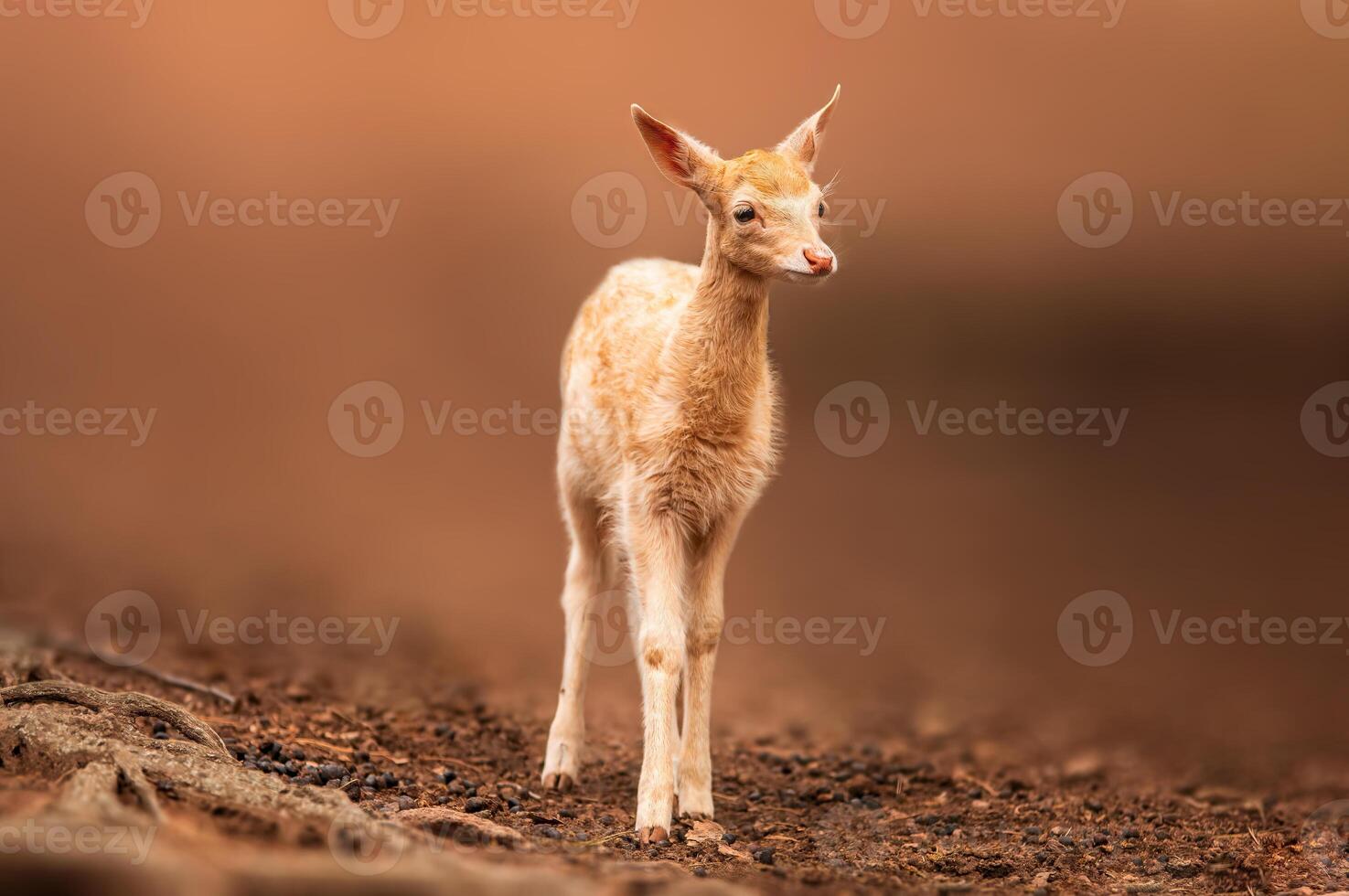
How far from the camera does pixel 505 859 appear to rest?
6.13 metres

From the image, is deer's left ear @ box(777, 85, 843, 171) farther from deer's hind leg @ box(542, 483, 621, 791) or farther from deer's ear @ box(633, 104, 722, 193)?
deer's hind leg @ box(542, 483, 621, 791)

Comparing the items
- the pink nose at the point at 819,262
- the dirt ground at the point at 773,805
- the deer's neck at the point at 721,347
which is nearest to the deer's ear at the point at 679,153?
the deer's neck at the point at 721,347

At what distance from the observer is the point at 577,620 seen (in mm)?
9719

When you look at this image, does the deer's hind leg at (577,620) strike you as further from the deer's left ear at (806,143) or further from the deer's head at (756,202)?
the deer's left ear at (806,143)

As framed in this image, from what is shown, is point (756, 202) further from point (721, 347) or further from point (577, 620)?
point (577, 620)

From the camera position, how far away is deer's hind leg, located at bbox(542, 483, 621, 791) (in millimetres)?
9414

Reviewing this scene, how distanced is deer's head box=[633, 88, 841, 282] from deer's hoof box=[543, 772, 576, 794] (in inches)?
162

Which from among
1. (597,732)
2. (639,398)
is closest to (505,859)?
(639,398)

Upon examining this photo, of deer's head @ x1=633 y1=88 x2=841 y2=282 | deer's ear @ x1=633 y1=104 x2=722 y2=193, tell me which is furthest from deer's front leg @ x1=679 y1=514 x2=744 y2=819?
deer's ear @ x1=633 y1=104 x2=722 y2=193

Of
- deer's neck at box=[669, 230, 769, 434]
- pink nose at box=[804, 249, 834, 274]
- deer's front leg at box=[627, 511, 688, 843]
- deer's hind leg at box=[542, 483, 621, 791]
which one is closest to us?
pink nose at box=[804, 249, 834, 274]

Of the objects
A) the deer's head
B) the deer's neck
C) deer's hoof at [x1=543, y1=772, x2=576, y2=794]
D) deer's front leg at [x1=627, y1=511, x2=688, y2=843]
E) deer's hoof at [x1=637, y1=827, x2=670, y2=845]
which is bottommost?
deer's hoof at [x1=637, y1=827, x2=670, y2=845]

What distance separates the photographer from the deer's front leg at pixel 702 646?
28.5ft

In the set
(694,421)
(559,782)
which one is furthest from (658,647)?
(559,782)

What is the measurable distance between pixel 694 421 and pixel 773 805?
129 inches
